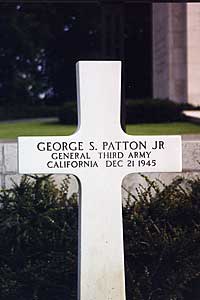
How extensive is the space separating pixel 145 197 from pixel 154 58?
1395cm

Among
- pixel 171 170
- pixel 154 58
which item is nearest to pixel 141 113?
pixel 154 58

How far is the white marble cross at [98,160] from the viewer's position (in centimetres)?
558

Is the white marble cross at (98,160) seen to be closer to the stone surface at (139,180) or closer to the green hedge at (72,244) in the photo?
the green hedge at (72,244)

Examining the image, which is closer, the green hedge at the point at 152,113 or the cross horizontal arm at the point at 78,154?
the cross horizontal arm at the point at 78,154

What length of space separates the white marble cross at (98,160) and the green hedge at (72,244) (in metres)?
1.07

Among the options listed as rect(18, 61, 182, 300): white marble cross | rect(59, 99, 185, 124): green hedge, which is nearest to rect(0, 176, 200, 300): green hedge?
rect(18, 61, 182, 300): white marble cross

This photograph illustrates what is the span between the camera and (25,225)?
6941mm

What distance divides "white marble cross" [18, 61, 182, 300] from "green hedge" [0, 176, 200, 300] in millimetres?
1073

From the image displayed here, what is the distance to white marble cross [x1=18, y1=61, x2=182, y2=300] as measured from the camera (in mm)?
5582

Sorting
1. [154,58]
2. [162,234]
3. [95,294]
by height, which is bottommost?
[95,294]

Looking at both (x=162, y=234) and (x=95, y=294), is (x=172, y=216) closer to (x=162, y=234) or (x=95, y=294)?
(x=162, y=234)

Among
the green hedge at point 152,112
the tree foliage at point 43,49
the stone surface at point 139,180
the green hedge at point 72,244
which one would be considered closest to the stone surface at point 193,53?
the green hedge at point 152,112

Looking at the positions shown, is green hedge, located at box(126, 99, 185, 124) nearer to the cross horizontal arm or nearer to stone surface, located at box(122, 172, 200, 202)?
Answer: stone surface, located at box(122, 172, 200, 202)

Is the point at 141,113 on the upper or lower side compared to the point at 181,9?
lower
